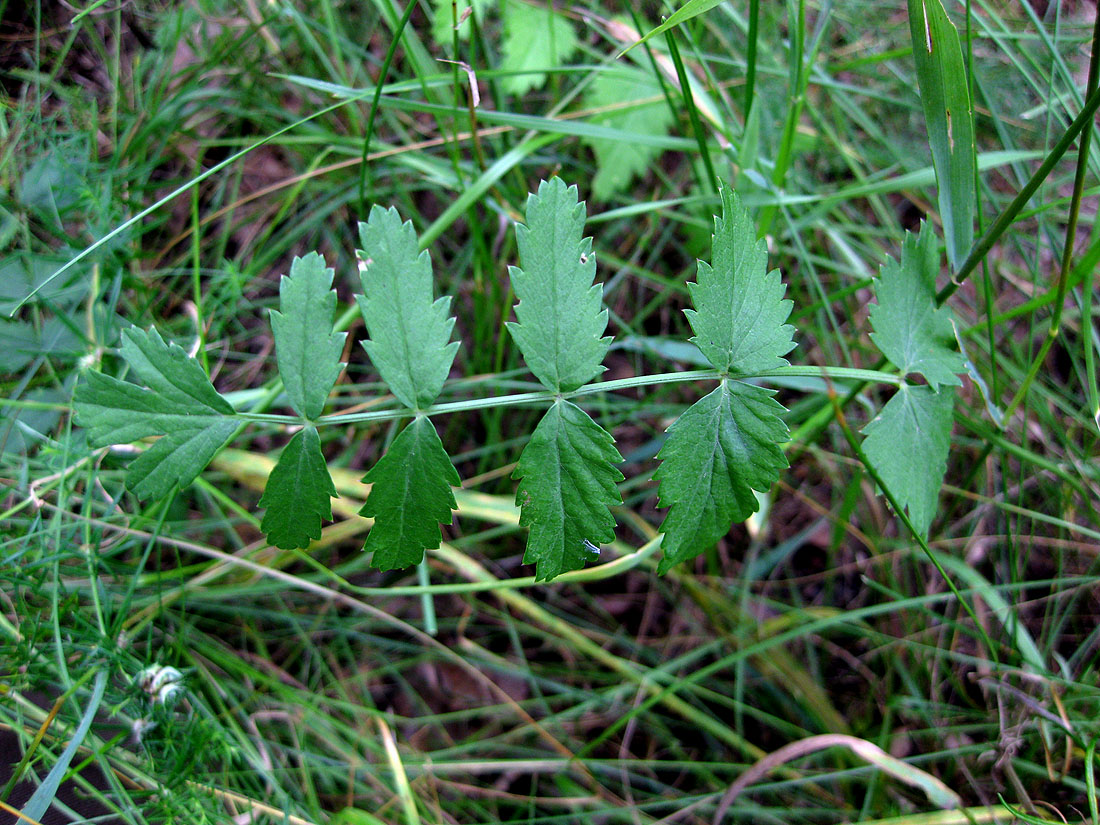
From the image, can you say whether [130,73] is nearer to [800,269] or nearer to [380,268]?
[380,268]

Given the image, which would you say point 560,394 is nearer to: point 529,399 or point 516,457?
point 529,399

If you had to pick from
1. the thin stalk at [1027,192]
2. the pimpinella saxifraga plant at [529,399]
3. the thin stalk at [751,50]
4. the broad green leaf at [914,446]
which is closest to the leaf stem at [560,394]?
the pimpinella saxifraga plant at [529,399]

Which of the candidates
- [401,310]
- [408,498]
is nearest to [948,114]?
[401,310]

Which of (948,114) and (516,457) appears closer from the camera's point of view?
(948,114)

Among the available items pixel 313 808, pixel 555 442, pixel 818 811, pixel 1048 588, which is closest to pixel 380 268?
pixel 555 442

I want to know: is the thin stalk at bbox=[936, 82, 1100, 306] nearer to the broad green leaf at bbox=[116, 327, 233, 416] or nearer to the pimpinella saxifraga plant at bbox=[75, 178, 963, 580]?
the pimpinella saxifraga plant at bbox=[75, 178, 963, 580]

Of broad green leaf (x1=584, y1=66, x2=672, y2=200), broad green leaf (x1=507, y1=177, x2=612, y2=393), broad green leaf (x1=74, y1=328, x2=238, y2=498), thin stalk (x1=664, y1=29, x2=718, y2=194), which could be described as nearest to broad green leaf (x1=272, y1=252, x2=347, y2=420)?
broad green leaf (x1=74, y1=328, x2=238, y2=498)
